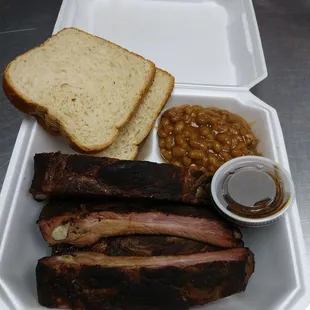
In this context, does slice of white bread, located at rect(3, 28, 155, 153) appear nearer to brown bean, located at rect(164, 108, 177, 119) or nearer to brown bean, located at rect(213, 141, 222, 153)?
brown bean, located at rect(164, 108, 177, 119)

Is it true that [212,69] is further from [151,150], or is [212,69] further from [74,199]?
[74,199]

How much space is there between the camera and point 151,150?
84.4 inches

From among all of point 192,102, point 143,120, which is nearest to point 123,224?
point 143,120

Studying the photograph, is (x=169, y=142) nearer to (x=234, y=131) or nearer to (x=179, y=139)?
(x=179, y=139)

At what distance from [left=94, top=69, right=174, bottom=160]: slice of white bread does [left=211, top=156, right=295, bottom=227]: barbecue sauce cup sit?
531mm

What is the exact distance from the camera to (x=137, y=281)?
4.65 ft

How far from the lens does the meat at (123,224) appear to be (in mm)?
1559

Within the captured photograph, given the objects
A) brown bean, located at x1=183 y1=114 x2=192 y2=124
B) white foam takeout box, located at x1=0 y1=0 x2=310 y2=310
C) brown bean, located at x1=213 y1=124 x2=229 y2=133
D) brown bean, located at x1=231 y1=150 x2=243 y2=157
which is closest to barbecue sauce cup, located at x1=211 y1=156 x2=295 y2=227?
white foam takeout box, located at x1=0 y1=0 x2=310 y2=310

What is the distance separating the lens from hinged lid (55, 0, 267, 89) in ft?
7.97

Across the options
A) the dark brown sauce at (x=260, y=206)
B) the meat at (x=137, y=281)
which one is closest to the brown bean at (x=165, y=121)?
the dark brown sauce at (x=260, y=206)

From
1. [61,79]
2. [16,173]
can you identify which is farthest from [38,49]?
[16,173]

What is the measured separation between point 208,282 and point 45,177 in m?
0.72

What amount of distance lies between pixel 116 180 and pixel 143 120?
61 cm

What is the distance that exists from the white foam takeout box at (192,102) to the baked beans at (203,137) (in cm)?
6
